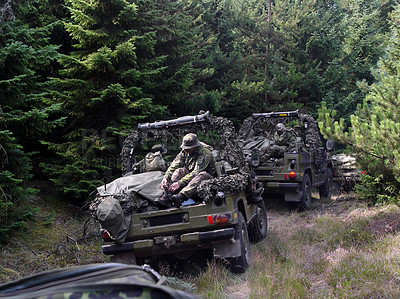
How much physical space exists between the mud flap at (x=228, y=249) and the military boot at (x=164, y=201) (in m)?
1.01

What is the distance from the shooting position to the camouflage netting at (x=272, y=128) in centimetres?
1191

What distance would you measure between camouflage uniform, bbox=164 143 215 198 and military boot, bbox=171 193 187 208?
6 centimetres

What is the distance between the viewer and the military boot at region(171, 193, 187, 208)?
5945 mm

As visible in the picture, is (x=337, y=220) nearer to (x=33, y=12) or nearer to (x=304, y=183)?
(x=304, y=183)

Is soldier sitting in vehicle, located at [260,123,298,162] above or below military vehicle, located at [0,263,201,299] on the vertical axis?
below

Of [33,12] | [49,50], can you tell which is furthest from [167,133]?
[33,12]

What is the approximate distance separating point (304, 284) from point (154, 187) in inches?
111

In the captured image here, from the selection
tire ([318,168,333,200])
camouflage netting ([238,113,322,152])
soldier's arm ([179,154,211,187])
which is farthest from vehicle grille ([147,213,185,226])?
tire ([318,168,333,200])

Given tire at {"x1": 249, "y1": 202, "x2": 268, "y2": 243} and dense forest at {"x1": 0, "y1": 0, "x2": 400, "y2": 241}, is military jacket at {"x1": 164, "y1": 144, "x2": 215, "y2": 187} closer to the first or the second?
tire at {"x1": 249, "y1": 202, "x2": 268, "y2": 243}

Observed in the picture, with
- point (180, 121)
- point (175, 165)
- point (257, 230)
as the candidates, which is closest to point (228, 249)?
point (175, 165)

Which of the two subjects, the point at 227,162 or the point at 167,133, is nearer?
the point at 227,162

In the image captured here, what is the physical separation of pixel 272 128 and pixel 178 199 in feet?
29.8

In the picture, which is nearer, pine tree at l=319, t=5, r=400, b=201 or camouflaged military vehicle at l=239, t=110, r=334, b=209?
pine tree at l=319, t=5, r=400, b=201

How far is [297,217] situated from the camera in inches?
396
